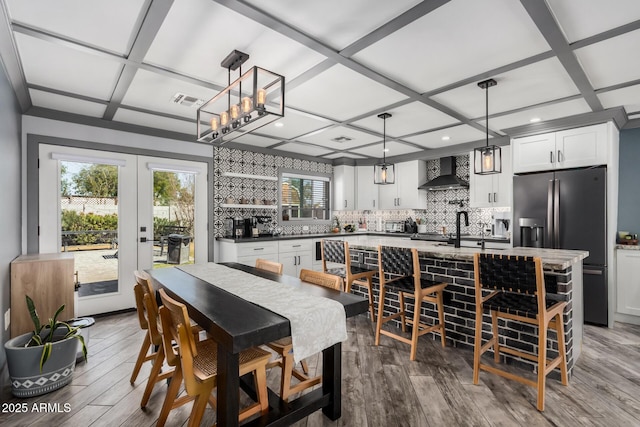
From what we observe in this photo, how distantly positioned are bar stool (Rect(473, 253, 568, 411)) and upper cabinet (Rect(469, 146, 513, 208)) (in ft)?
9.78

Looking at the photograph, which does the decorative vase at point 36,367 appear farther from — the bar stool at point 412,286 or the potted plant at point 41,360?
the bar stool at point 412,286

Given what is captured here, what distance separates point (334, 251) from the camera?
3422 millimetres

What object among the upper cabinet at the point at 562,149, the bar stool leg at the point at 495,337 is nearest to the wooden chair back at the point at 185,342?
the bar stool leg at the point at 495,337

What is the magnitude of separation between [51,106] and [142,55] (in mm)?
2009

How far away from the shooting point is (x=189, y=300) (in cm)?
195

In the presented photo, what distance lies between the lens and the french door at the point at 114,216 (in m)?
3.77

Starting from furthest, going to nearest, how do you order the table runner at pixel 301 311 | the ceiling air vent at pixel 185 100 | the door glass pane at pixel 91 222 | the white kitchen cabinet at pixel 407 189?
the white kitchen cabinet at pixel 407 189 → the door glass pane at pixel 91 222 → the ceiling air vent at pixel 185 100 → the table runner at pixel 301 311

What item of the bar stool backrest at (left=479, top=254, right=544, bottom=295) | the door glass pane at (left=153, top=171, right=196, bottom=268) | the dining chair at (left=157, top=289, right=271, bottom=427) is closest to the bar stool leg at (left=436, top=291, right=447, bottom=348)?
the bar stool backrest at (left=479, top=254, right=544, bottom=295)

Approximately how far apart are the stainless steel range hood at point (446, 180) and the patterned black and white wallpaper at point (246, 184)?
238 cm

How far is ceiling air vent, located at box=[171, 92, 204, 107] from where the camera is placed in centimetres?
324

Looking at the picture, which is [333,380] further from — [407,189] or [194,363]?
[407,189]

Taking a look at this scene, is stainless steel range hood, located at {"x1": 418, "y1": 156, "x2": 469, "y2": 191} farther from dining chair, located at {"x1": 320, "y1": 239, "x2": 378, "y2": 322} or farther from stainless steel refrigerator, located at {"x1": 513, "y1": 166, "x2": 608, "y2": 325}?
dining chair, located at {"x1": 320, "y1": 239, "x2": 378, "y2": 322}

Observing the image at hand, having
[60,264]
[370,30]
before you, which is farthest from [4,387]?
[370,30]

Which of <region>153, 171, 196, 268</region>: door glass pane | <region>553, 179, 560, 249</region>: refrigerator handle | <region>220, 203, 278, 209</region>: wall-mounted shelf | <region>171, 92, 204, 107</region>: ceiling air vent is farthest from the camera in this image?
<region>220, 203, 278, 209</region>: wall-mounted shelf
